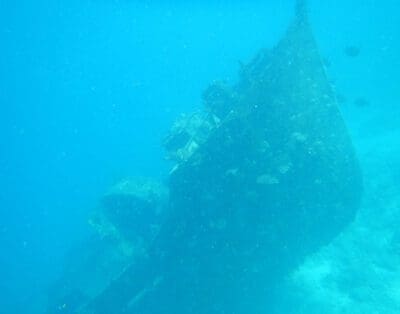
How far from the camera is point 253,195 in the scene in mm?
10047

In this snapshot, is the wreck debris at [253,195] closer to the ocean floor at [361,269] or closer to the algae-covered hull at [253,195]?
the algae-covered hull at [253,195]

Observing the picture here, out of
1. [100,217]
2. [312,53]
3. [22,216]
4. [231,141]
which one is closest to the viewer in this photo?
[231,141]

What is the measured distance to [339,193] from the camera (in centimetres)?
1088

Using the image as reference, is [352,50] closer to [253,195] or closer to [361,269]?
[361,269]

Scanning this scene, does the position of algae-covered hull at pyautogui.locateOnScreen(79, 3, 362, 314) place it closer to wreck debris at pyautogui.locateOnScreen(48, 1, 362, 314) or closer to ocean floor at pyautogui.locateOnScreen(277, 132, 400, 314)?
wreck debris at pyautogui.locateOnScreen(48, 1, 362, 314)

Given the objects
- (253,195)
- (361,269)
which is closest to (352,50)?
(361,269)

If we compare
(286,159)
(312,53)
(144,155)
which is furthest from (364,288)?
(144,155)

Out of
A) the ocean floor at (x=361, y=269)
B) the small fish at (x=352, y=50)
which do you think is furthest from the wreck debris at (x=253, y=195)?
the small fish at (x=352, y=50)

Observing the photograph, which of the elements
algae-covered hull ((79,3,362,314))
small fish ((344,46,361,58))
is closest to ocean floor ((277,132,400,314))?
algae-covered hull ((79,3,362,314))

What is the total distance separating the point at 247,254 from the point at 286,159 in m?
2.73

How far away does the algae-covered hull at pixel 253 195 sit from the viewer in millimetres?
9930

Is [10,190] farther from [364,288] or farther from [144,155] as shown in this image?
[364,288]

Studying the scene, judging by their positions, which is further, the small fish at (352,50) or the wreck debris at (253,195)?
the small fish at (352,50)

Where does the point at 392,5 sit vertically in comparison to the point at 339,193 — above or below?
above
